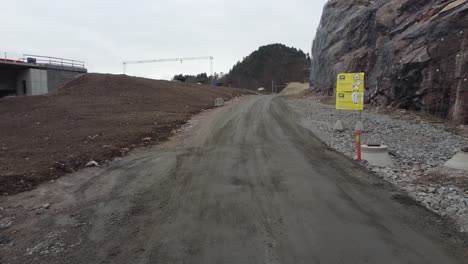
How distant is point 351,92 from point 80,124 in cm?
1165

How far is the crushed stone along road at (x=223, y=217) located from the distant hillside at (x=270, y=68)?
89594mm

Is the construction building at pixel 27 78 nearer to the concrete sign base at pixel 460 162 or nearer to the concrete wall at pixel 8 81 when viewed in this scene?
the concrete wall at pixel 8 81

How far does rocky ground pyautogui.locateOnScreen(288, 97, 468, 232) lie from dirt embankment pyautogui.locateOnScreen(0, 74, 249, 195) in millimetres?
6984

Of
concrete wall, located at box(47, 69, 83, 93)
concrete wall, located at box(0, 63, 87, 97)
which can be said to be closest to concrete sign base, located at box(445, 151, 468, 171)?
concrete wall, located at box(0, 63, 87, 97)

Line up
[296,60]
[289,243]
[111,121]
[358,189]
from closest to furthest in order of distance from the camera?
[289,243] < [358,189] < [111,121] < [296,60]

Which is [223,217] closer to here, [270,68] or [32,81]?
[32,81]

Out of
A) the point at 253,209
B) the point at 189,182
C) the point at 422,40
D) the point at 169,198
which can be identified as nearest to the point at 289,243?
the point at 253,209

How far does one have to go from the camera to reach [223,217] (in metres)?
5.60

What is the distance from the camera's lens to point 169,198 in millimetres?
6539

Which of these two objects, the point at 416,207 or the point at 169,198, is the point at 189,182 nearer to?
the point at 169,198

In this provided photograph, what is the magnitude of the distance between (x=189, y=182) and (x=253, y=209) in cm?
211

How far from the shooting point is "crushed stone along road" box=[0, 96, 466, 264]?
14.6ft

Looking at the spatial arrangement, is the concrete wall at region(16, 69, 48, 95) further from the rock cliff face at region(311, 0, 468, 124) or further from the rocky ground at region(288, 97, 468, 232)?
the rocky ground at region(288, 97, 468, 232)

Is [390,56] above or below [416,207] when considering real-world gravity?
above
